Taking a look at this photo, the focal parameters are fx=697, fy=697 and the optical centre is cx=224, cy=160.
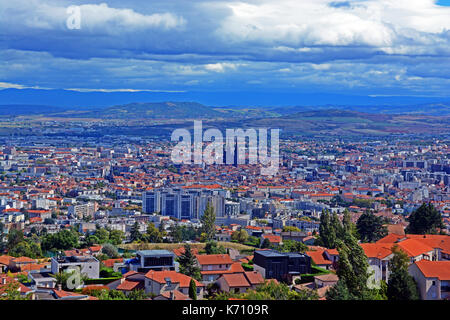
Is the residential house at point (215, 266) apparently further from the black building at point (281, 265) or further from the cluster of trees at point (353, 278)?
the cluster of trees at point (353, 278)

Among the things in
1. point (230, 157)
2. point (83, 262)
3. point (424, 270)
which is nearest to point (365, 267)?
point (424, 270)

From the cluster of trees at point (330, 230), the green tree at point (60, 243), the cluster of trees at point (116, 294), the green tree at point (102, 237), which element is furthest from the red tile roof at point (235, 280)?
the green tree at point (102, 237)

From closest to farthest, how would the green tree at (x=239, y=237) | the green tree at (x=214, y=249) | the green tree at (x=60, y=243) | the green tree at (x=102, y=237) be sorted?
the green tree at (x=214, y=249)
the green tree at (x=60, y=243)
the green tree at (x=102, y=237)
the green tree at (x=239, y=237)

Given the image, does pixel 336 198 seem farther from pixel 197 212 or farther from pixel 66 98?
pixel 66 98

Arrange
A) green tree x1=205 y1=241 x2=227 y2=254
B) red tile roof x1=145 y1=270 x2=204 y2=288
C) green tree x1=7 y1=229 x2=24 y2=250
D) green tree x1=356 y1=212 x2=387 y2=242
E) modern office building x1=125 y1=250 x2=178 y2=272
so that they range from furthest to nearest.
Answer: green tree x1=7 y1=229 x2=24 y2=250, green tree x1=356 y1=212 x2=387 y2=242, green tree x1=205 y1=241 x2=227 y2=254, modern office building x1=125 y1=250 x2=178 y2=272, red tile roof x1=145 y1=270 x2=204 y2=288

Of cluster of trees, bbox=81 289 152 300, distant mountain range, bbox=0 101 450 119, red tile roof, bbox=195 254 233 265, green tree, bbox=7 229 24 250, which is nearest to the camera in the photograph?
cluster of trees, bbox=81 289 152 300

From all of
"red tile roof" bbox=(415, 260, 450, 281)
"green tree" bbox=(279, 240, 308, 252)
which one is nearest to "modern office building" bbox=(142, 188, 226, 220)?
"green tree" bbox=(279, 240, 308, 252)

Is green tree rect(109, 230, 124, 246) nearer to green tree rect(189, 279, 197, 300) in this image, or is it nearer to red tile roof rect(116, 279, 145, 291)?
red tile roof rect(116, 279, 145, 291)

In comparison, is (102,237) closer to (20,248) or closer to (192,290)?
(20,248)
